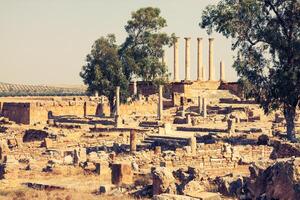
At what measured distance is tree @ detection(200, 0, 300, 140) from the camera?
27.0 m

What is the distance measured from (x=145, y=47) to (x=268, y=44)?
19.8 metres

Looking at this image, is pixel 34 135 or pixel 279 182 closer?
pixel 279 182

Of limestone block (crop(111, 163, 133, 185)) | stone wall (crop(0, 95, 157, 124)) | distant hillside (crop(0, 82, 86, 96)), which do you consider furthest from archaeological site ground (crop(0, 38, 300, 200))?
distant hillside (crop(0, 82, 86, 96))

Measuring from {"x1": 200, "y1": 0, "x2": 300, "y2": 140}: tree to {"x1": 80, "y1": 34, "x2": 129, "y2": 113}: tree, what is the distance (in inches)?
695

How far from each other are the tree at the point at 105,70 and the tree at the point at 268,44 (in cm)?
1764

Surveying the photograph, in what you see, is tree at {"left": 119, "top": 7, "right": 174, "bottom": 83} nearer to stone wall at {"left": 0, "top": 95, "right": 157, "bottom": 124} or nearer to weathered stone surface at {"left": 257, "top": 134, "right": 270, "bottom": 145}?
stone wall at {"left": 0, "top": 95, "right": 157, "bottom": 124}

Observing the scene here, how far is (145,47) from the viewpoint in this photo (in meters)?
46.8

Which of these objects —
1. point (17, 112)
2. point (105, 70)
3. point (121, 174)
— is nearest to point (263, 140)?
point (121, 174)

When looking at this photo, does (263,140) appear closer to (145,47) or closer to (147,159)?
(147,159)

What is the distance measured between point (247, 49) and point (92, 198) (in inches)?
562

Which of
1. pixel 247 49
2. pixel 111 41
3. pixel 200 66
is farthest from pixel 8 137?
pixel 200 66

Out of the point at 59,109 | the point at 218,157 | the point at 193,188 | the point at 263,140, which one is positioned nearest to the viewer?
the point at 193,188

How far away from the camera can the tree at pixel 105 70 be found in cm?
4547

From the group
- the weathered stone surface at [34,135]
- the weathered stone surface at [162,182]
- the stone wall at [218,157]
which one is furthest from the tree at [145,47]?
Result: the weathered stone surface at [162,182]
